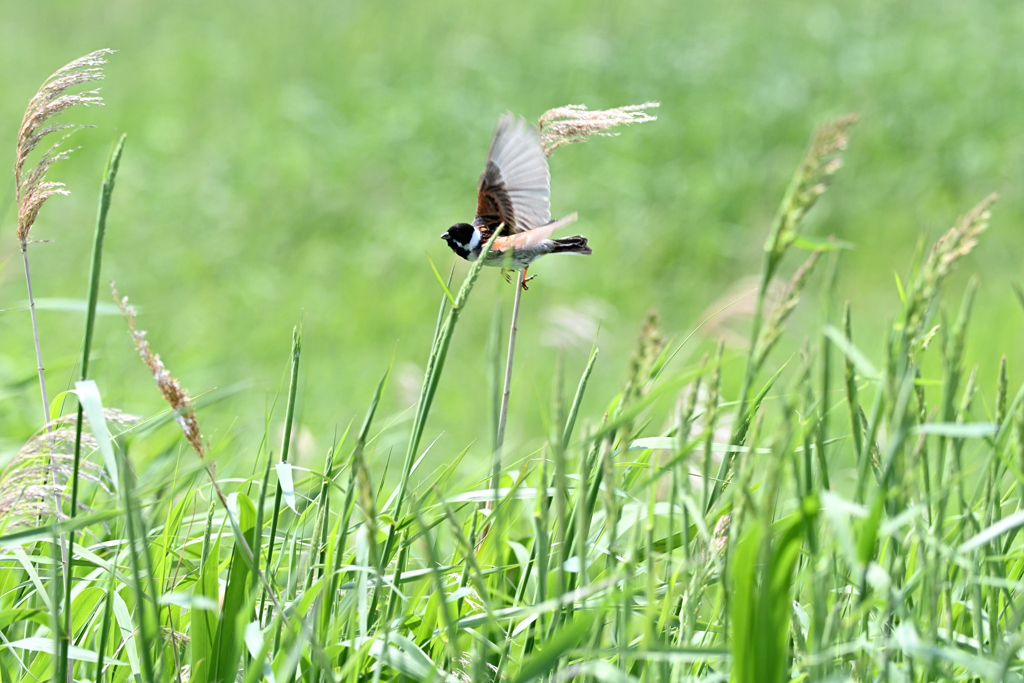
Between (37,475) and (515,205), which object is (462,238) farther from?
(37,475)

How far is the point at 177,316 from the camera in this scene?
740cm

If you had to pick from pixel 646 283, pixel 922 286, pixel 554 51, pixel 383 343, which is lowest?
pixel 922 286

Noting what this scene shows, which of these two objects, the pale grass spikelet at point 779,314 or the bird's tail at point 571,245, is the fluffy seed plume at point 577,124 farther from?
the pale grass spikelet at point 779,314

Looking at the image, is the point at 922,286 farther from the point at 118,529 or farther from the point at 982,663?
the point at 118,529

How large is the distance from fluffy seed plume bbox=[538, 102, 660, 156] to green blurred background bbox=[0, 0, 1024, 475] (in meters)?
4.05

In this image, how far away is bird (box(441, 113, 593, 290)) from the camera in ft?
4.42

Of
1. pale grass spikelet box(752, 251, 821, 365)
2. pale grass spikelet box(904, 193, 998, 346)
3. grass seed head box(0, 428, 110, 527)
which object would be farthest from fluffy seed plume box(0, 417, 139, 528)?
pale grass spikelet box(904, 193, 998, 346)

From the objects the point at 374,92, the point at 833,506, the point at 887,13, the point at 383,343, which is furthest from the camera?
the point at 887,13

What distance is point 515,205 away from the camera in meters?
1.48

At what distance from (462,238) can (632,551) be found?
0.67 metres

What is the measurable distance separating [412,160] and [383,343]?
10.0 ft

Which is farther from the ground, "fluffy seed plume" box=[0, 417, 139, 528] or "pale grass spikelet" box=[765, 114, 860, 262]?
"pale grass spikelet" box=[765, 114, 860, 262]

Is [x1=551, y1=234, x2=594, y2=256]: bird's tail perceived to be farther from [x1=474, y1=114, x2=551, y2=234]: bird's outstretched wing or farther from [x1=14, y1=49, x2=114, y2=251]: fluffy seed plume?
[x1=14, y1=49, x2=114, y2=251]: fluffy seed plume

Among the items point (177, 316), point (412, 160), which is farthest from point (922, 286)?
point (412, 160)
